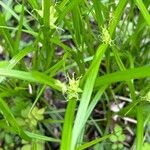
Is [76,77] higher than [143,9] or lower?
lower

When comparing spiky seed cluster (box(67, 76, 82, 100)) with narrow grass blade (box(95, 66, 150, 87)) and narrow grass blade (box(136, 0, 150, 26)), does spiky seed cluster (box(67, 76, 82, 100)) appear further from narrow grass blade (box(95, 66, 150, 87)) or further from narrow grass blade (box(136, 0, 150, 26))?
narrow grass blade (box(136, 0, 150, 26))

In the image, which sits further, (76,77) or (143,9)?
(76,77)

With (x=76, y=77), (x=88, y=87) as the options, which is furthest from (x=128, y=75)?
(x=76, y=77)

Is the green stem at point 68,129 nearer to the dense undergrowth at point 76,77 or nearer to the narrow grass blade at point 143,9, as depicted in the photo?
the dense undergrowth at point 76,77

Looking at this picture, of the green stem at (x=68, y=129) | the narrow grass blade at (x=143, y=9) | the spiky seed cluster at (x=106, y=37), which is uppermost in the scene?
the narrow grass blade at (x=143, y=9)

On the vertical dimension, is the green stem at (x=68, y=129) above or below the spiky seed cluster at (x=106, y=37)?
below

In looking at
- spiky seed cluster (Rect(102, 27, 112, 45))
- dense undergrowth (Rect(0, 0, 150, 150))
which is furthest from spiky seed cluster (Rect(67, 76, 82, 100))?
spiky seed cluster (Rect(102, 27, 112, 45))

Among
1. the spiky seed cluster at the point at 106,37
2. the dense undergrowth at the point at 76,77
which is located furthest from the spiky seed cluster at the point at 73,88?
the spiky seed cluster at the point at 106,37

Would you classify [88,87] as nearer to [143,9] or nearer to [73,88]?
[73,88]

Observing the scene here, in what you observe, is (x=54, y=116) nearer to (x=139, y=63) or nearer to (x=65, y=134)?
(x=139, y=63)
